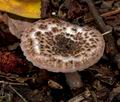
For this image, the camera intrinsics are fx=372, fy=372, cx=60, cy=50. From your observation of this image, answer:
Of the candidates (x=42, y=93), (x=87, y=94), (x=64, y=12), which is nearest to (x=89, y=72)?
(x=87, y=94)

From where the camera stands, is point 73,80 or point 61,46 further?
point 73,80

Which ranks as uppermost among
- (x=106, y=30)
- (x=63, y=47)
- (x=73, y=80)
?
(x=106, y=30)

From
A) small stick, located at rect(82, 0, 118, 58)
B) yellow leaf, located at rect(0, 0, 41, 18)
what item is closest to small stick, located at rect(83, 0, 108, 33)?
small stick, located at rect(82, 0, 118, 58)

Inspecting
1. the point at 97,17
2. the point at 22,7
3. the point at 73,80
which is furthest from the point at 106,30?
the point at 22,7

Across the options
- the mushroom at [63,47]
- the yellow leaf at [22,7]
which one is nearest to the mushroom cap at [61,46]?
the mushroom at [63,47]

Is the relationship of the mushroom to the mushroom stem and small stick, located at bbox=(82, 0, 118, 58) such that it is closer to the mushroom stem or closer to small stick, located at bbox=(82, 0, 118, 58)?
the mushroom stem

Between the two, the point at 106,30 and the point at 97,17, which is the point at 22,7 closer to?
the point at 97,17
